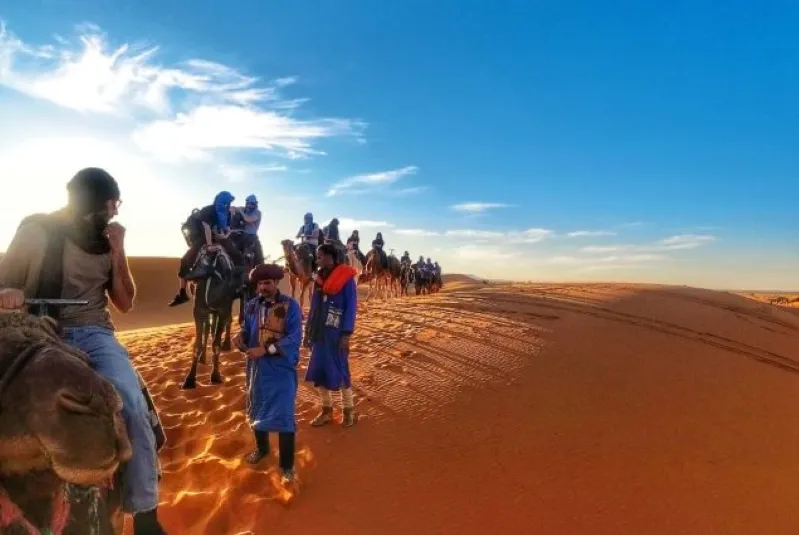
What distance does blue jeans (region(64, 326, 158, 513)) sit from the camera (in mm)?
2398

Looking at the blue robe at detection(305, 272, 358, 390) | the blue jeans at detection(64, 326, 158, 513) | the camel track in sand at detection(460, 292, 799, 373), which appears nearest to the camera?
the blue jeans at detection(64, 326, 158, 513)

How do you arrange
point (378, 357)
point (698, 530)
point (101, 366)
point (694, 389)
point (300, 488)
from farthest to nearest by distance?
point (378, 357)
point (694, 389)
point (300, 488)
point (698, 530)
point (101, 366)

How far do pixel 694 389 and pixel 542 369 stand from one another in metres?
2.08

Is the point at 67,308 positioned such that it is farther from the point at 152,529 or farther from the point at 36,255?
the point at 152,529

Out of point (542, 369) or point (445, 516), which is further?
point (542, 369)

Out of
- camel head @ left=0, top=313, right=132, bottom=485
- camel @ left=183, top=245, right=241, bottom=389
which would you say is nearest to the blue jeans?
camel head @ left=0, top=313, right=132, bottom=485

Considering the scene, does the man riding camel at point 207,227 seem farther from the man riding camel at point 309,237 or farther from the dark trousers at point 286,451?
the dark trousers at point 286,451

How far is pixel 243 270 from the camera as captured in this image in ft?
31.0

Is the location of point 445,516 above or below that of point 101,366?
below

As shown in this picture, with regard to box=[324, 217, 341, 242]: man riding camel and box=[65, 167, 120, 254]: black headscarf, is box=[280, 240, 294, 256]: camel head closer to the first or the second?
box=[324, 217, 341, 242]: man riding camel

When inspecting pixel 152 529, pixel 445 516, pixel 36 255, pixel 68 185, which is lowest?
pixel 445 516

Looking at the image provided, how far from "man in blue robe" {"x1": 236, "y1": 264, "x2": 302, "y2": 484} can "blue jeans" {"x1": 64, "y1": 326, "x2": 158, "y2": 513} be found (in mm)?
2356

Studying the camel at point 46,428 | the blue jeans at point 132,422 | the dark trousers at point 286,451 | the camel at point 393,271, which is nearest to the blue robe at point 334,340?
the dark trousers at point 286,451

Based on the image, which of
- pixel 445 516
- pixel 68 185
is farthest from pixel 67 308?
pixel 445 516
